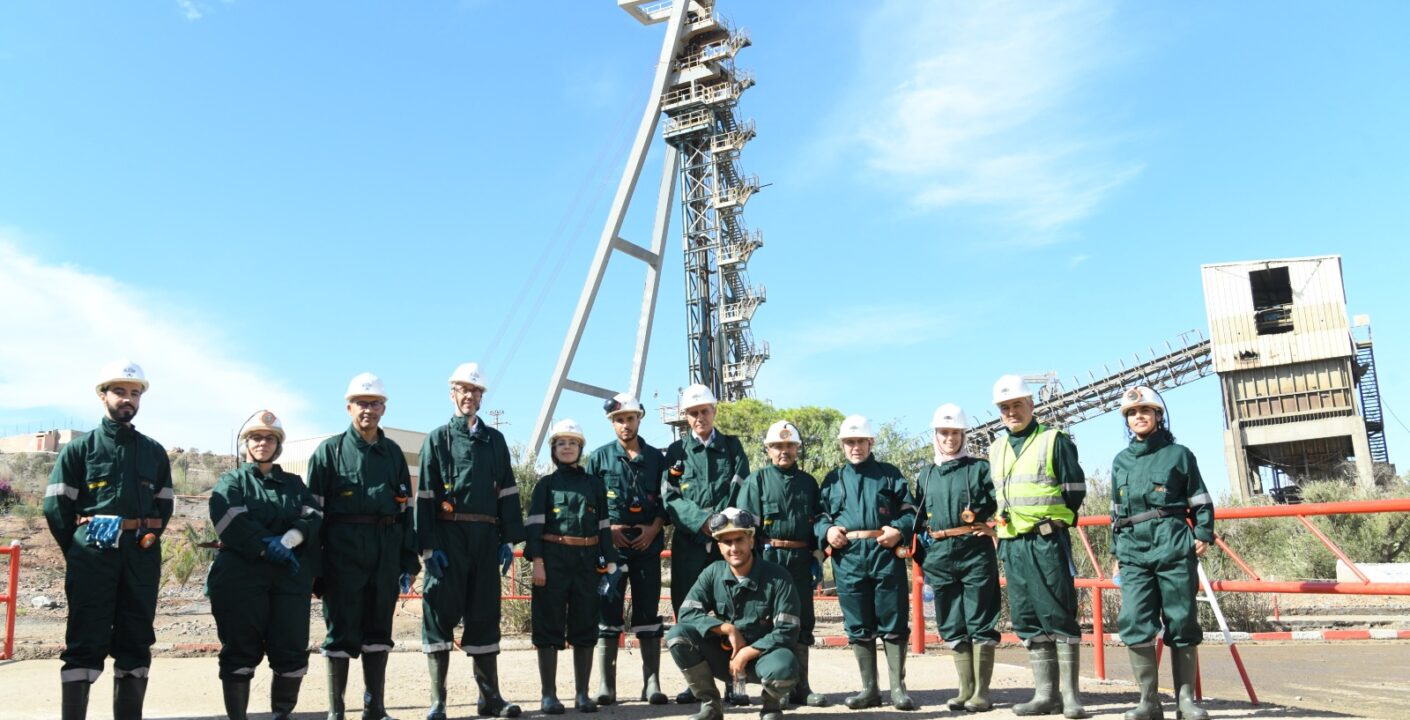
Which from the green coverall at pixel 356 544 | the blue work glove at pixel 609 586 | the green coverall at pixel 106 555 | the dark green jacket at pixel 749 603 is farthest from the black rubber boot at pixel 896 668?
the green coverall at pixel 106 555

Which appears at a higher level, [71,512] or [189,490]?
[189,490]

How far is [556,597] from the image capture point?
634 centimetres

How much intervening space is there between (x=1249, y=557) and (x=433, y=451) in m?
15.3

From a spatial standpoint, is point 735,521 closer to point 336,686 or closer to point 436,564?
point 436,564

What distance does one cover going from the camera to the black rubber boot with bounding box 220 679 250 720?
5406 millimetres

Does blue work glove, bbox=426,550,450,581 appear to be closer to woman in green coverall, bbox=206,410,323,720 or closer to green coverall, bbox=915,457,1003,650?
woman in green coverall, bbox=206,410,323,720

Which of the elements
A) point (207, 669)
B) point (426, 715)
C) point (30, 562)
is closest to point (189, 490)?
point (30, 562)

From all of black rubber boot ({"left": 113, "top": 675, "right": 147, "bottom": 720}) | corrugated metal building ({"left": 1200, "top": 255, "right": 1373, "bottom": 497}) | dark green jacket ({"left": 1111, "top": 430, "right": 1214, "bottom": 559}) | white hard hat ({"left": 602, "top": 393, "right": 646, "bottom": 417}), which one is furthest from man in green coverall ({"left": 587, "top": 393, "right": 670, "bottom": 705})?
corrugated metal building ({"left": 1200, "top": 255, "right": 1373, "bottom": 497})

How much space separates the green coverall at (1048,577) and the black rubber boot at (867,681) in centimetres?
86

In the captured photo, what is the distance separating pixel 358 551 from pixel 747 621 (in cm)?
217

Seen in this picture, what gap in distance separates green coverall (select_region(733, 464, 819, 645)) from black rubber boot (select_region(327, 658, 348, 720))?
96.7 inches

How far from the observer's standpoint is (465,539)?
6.14m

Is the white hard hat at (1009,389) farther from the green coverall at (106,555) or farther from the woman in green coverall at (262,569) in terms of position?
the green coverall at (106,555)

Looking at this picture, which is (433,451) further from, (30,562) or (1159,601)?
(30,562)
